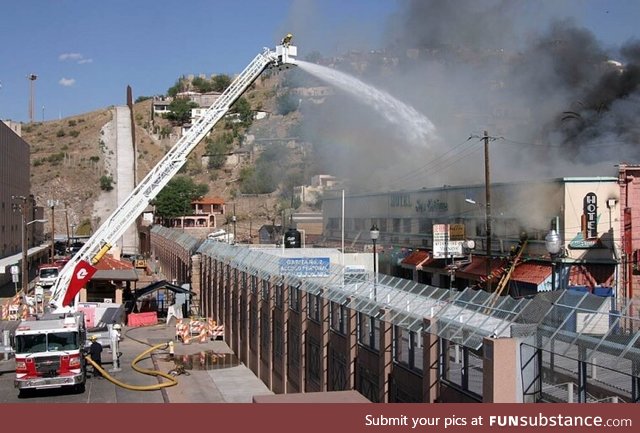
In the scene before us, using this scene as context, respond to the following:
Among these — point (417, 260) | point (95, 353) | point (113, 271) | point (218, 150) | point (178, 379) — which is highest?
point (218, 150)

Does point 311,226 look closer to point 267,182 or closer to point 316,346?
point 267,182

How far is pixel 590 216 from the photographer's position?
1208 inches

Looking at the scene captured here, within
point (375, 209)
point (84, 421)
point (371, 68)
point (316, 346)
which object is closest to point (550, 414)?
point (84, 421)

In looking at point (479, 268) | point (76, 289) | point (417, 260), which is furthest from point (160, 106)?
point (76, 289)

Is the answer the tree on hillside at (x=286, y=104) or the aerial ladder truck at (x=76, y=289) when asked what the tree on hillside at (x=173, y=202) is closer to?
the tree on hillside at (x=286, y=104)

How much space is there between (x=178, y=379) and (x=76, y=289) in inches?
237

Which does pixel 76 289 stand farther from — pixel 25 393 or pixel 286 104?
pixel 286 104

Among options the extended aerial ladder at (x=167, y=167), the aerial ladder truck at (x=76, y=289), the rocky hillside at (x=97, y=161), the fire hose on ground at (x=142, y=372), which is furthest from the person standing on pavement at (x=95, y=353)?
the rocky hillside at (x=97, y=161)

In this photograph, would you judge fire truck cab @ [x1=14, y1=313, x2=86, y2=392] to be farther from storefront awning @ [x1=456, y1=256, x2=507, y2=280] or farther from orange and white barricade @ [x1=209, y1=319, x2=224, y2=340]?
storefront awning @ [x1=456, y1=256, x2=507, y2=280]

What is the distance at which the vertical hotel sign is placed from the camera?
3053 centimetres

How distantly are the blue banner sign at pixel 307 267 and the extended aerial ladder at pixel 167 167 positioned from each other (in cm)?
1147

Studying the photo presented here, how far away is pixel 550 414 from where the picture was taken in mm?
8219

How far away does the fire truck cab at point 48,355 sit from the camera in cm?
2045

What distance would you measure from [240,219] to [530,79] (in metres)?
50.9
